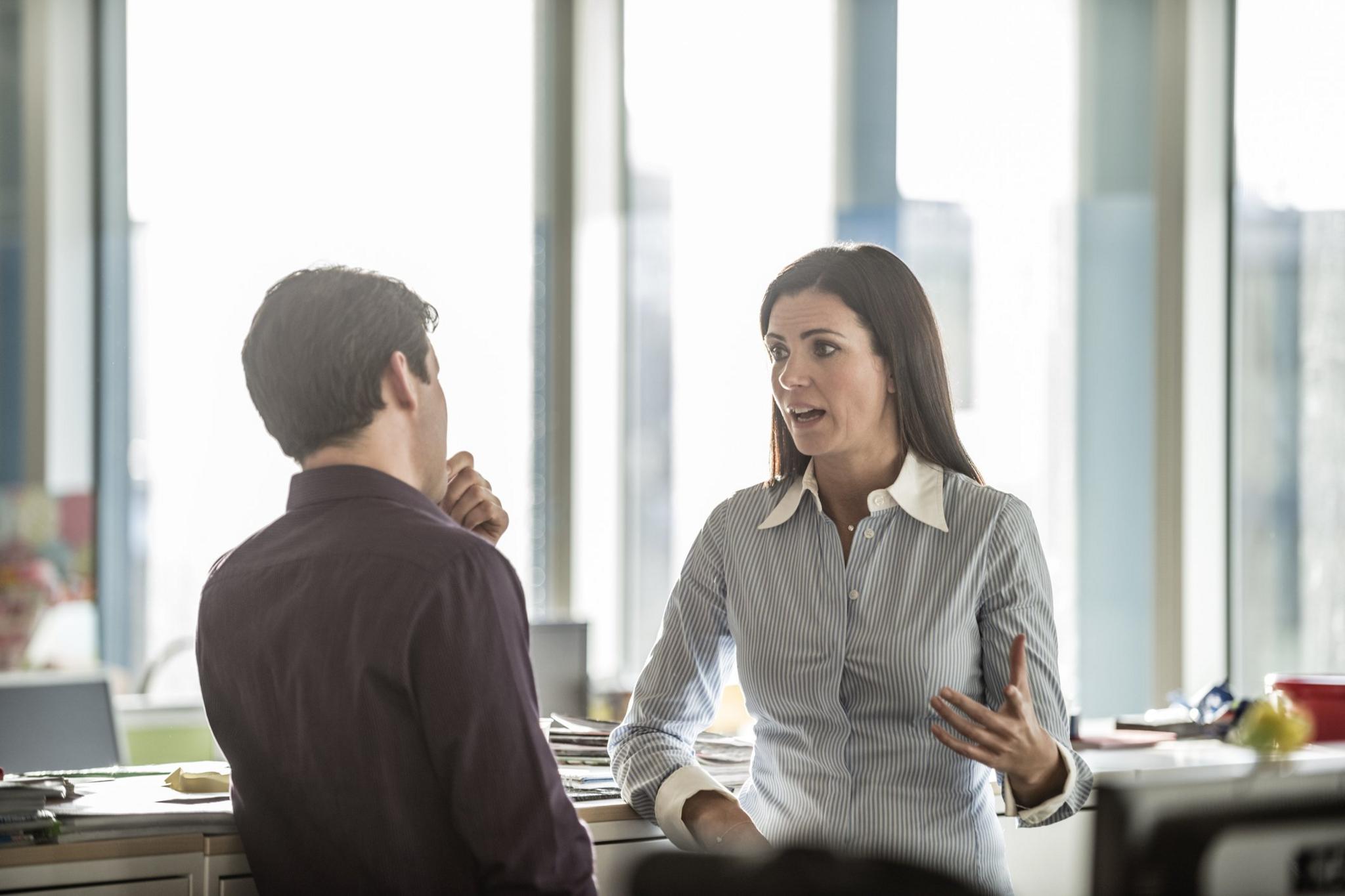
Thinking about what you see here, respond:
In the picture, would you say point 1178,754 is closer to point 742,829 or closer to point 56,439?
point 742,829

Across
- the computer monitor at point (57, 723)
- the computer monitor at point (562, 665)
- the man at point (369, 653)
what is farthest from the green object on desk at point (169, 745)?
the man at point (369, 653)

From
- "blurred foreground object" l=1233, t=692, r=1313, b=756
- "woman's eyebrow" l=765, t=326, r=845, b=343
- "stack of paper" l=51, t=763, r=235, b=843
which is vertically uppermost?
"woman's eyebrow" l=765, t=326, r=845, b=343

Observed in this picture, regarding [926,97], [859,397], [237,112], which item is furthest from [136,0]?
[859,397]

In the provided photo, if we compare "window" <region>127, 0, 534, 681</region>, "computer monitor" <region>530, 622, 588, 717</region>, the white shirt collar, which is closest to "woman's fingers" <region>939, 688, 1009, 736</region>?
the white shirt collar

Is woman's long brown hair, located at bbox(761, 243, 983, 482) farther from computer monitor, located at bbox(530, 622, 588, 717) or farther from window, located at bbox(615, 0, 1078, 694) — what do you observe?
window, located at bbox(615, 0, 1078, 694)

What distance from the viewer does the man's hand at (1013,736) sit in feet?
5.63

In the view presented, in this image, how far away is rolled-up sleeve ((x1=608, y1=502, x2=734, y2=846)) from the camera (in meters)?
2.02

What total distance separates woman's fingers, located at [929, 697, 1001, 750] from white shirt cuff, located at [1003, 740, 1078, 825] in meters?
0.13

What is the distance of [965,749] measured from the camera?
1749 millimetres

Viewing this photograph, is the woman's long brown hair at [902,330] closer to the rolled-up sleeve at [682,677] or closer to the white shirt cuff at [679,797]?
the rolled-up sleeve at [682,677]

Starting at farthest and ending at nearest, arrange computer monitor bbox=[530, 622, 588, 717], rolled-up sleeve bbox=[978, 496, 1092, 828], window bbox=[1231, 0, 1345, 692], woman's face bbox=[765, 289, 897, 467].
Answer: window bbox=[1231, 0, 1345, 692], computer monitor bbox=[530, 622, 588, 717], woman's face bbox=[765, 289, 897, 467], rolled-up sleeve bbox=[978, 496, 1092, 828]

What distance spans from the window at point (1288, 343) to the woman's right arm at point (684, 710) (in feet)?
9.64

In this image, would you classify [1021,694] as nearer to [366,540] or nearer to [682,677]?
[682,677]

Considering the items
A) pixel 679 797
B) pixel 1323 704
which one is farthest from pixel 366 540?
pixel 1323 704
